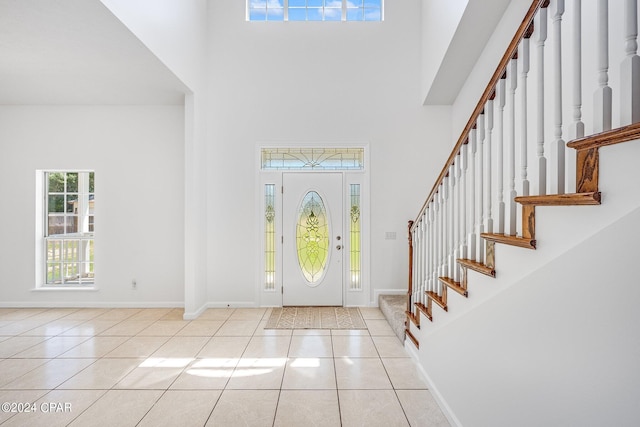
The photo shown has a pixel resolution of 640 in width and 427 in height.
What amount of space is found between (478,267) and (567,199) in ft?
2.52

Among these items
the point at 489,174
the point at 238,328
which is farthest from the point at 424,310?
the point at 238,328

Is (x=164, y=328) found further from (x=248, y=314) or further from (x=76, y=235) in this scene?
(x=76, y=235)

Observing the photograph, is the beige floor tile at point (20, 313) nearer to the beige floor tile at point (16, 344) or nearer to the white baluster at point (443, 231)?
the beige floor tile at point (16, 344)

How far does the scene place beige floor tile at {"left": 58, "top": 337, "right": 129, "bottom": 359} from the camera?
10.7 feet

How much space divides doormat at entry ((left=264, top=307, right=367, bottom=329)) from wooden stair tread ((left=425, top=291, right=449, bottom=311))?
1.55 metres

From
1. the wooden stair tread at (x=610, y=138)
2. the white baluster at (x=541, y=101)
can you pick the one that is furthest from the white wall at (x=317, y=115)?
the wooden stair tread at (x=610, y=138)

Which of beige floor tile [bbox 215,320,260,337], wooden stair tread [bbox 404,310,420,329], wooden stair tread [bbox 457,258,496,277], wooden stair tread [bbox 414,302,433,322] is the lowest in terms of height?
beige floor tile [bbox 215,320,260,337]

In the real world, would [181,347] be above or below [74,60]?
below

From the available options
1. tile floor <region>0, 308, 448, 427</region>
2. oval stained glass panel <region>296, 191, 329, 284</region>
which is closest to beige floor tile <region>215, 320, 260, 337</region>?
tile floor <region>0, 308, 448, 427</region>

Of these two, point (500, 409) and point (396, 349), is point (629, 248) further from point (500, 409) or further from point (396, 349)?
point (396, 349)

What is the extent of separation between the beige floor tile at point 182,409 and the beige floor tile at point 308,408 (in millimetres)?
510

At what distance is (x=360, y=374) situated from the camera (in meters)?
2.83

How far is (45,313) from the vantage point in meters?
4.61

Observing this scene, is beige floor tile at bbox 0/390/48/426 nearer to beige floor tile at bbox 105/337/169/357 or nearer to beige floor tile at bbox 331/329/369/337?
beige floor tile at bbox 105/337/169/357
